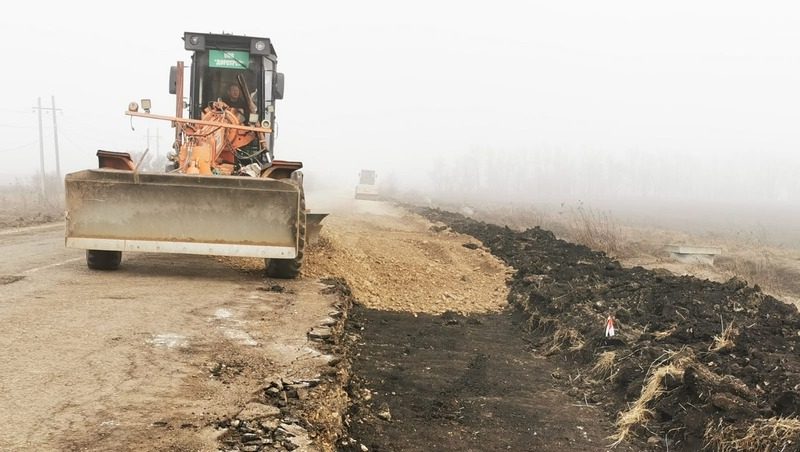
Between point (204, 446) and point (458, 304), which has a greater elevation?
point (204, 446)

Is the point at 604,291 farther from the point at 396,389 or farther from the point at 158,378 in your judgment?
the point at 158,378

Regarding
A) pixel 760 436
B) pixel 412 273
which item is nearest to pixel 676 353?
pixel 760 436

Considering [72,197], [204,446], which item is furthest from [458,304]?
[204,446]

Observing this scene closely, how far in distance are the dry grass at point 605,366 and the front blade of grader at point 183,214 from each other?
12.3 feet

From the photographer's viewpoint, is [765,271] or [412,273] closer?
[412,273]

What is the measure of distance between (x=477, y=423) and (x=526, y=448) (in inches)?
18.8

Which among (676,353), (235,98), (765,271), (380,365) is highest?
(235,98)

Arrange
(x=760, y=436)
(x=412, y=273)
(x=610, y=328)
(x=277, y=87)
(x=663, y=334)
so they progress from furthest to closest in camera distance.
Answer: (x=412, y=273) < (x=277, y=87) < (x=610, y=328) < (x=663, y=334) < (x=760, y=436)

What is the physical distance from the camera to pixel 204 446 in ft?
10.7

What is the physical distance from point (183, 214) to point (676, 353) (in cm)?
562

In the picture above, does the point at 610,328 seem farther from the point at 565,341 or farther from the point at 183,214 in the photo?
the point at 183,214

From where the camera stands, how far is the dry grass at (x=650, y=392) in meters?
4.63

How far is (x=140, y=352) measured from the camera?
4633 millimetres

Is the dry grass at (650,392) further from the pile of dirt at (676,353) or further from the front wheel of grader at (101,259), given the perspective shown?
the front wheel of grader at (101,259)
